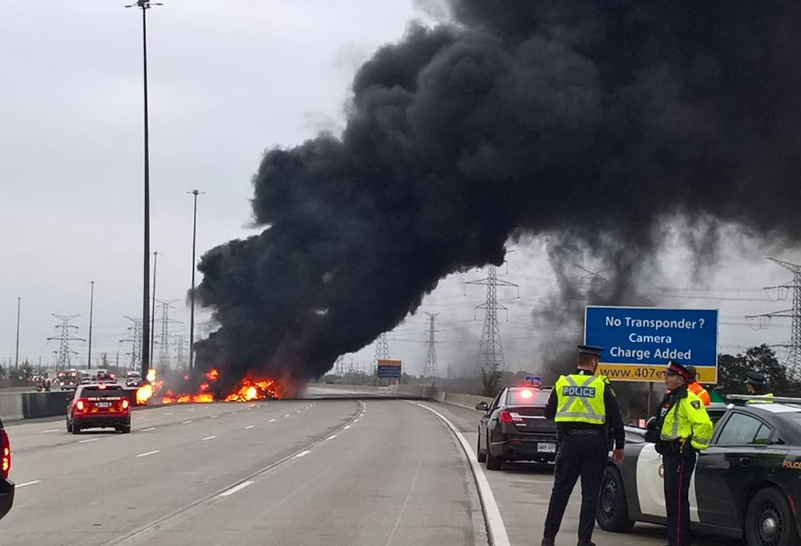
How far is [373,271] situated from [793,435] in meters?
53.9

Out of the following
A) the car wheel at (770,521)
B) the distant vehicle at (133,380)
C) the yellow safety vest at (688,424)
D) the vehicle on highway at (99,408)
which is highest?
the yellow safety vest at (688,424)

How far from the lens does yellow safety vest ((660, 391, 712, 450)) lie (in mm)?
9992

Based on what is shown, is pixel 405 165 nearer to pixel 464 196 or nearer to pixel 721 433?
pixel 464 196

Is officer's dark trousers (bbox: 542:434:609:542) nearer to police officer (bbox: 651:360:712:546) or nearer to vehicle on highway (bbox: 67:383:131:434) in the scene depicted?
police officer (bbox: 651:360:712:546)

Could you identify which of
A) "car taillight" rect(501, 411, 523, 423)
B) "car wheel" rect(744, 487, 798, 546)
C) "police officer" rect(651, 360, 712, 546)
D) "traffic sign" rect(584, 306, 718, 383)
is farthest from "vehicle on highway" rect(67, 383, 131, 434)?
"car wheel" rect(744, 487, 798, 546)

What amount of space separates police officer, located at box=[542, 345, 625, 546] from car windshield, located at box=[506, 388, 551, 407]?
30.8ft

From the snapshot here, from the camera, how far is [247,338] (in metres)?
67.8

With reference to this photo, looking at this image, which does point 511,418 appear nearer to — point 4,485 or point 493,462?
point 493,462

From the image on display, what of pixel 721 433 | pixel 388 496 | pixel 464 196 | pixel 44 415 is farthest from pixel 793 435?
pixel 464 196

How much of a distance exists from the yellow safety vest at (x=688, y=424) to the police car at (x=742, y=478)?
424 mm

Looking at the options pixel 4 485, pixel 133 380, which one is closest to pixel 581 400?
pixel 4 485

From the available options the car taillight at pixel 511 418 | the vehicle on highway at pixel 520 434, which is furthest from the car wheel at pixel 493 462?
the car taillight at pixel 511 418

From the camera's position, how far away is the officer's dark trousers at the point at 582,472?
10258 millimetres

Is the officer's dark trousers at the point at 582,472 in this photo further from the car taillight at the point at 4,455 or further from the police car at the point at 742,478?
the car taillight at the point at 4,455
